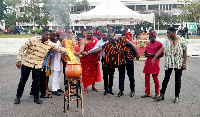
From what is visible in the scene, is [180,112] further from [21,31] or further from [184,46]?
[21,31]

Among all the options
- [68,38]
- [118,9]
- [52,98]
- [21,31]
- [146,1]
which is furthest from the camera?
[146,1]

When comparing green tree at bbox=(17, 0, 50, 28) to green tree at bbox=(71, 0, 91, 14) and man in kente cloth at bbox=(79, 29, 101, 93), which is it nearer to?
green tree at bbox=(71, 0, 91, 14)

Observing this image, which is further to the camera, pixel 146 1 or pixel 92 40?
pixel 146 1

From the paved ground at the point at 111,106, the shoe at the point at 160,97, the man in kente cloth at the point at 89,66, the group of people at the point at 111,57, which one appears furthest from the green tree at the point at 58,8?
the shoe at the point at 160,97

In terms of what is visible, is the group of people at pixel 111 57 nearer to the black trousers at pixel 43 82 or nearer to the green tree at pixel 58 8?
the black trousers at pixel 43 82

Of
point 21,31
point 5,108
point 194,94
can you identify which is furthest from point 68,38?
point 21,31

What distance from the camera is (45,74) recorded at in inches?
299

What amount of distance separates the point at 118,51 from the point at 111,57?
0.25 metres

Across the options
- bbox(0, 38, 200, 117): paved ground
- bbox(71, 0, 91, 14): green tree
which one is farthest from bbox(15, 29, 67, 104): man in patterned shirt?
bbox(71, 0, 91, 14): green tree

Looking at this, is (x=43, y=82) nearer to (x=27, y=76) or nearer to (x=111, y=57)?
(x=27, y=76)

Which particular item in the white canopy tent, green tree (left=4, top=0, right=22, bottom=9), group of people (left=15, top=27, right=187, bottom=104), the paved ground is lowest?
the paved ground

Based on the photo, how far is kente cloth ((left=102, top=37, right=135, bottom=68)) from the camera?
7.62 m

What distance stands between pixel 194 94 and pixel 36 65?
4.25m

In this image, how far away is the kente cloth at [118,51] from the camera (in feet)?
25.0
